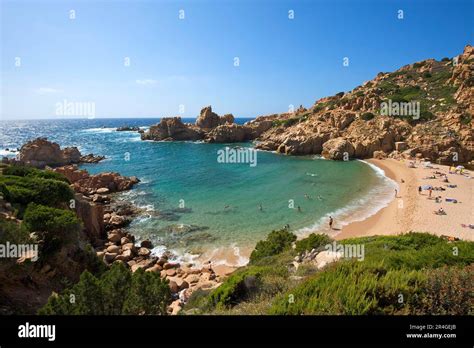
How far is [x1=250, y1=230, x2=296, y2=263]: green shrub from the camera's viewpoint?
14.8m

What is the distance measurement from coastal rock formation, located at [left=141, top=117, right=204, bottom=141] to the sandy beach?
202 feet

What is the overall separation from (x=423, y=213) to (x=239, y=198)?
54.2 ft

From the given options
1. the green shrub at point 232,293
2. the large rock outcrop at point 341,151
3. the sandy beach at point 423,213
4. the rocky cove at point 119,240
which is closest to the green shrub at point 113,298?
the green shrub at point 232,293

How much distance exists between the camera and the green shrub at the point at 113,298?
21.9ft

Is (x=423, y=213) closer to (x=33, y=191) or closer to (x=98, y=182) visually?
(x=33, y=191)

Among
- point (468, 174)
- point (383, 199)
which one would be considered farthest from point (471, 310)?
point (468, 174)

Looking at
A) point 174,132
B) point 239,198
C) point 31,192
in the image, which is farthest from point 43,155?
point 174,132

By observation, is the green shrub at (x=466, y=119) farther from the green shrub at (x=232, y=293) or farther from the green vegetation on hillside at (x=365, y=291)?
the green shrub at (x=232, y=293)

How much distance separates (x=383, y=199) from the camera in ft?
93.1

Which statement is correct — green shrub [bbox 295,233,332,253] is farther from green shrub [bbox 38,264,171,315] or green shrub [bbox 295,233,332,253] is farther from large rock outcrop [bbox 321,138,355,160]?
large rock outcrop [bbox 321,138,355,160]

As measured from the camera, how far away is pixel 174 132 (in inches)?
3378

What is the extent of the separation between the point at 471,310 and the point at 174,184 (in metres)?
33.1

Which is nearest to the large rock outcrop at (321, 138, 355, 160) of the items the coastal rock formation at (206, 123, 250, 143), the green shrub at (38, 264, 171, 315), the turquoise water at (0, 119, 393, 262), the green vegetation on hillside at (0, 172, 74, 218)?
the turquoise water at (0, 119, 393, 262)

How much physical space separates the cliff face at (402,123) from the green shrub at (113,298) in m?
47.8
